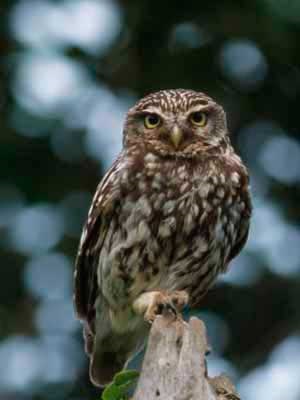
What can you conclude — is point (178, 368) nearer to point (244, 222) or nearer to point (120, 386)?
point (120, 386)

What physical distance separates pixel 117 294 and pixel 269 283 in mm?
4657

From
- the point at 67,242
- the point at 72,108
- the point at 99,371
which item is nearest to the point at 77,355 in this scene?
the point at 67,242

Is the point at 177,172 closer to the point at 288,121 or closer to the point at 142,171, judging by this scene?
the point at 142,171

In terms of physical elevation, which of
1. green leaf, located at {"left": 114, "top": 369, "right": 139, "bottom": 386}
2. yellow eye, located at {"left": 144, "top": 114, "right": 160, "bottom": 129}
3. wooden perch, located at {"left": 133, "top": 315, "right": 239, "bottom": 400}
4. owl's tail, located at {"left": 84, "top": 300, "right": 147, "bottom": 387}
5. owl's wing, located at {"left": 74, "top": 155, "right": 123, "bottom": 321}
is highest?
wooden perch, located at {"left": 133, "top": 315, "right": 239, "bottom": 400}

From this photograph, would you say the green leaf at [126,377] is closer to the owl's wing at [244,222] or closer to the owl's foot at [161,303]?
the owl's foot at [161,303]

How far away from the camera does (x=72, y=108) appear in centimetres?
1287

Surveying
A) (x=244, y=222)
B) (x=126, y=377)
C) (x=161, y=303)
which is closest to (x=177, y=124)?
(x=244, y=222)

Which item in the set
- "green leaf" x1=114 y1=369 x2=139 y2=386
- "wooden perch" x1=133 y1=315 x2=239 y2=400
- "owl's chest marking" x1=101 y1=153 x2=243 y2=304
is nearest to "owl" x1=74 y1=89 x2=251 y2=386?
"owl's chest marking" x1=101 y1=153 x2=243 y2=304

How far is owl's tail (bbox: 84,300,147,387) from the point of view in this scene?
8023 millimetres

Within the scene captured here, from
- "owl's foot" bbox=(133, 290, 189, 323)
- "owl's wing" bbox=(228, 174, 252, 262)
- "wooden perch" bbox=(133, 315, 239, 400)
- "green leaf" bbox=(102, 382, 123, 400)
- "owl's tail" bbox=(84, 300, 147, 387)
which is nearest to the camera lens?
"wooden perch" bbox=(133, 315, 239, 400)

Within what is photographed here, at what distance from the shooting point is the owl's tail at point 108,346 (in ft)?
26.3

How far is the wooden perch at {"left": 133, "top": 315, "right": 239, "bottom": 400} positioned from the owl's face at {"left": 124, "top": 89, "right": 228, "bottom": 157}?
1.48m

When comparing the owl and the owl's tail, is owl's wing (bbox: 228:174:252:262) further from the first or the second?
the owl's tail

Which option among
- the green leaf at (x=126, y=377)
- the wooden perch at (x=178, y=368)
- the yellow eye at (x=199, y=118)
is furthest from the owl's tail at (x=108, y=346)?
the wooden perch at (x=178, y=368)
